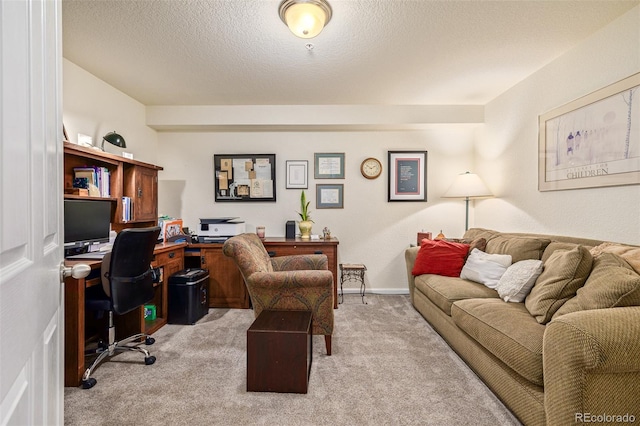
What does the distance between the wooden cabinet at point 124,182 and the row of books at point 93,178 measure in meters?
0.05

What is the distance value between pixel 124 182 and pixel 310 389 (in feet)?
8.70

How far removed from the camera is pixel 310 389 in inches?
75.9

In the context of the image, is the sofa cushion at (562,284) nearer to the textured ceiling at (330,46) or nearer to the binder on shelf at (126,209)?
the textured ceiling at (330,46)

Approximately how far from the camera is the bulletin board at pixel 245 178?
13.1 feet

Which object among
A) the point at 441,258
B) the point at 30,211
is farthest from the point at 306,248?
the point at 30,211

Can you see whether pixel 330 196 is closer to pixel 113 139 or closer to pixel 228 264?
pixel 228 264

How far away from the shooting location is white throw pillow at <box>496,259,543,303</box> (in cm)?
207

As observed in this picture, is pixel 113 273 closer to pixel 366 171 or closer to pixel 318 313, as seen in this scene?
pixel 318 313

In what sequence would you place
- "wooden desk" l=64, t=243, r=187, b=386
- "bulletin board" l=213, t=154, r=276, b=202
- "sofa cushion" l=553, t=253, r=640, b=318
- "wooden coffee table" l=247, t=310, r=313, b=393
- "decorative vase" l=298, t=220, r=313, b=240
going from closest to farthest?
"sofa cushion" l=553, t=253, r=640, b=318 → "wooden coffee table" l=247, t=310, r=313, b=393 → "wooden desk" l=64, t=243, r=187, b=386 → "decorative vase" l=298, t=220, r=313, b=240 → "bulletin board" l=213, t=154, r=276, b=202

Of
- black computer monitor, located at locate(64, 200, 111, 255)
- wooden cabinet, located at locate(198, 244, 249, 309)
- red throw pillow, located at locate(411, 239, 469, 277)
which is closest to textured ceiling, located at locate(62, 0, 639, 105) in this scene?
black computer monitor, located at locate(64, 200, 111, 255)

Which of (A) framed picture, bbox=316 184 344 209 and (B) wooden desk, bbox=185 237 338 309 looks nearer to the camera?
(B) wooden desk, bbox=185 237 338 309

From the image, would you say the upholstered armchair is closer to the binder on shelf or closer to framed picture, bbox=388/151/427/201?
the binder on shelf

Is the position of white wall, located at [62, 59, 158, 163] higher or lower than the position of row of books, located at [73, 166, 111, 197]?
higher

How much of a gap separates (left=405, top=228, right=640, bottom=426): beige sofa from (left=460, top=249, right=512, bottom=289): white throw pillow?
31cm
